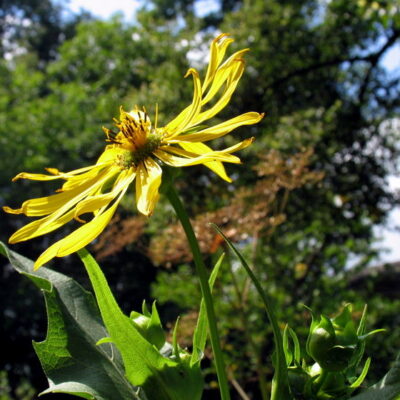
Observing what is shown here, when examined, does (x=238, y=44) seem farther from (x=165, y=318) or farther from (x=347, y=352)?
(x=347, y=352)

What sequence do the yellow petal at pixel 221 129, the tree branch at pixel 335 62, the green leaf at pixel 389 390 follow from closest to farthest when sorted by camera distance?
the green leaf at pixel 389 390 → the yellow petal at pixel 221 129 → the tree branch at pixel 335 62

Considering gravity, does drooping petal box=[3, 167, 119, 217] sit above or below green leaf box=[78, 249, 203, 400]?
above

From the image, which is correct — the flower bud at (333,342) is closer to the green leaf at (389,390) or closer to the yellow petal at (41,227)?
the green leaf at (389,390)

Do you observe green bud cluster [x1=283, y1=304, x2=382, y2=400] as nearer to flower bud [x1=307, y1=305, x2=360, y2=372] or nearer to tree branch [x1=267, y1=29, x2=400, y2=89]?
flower bud [x1=307, y1=305, x2=360, y2=372]

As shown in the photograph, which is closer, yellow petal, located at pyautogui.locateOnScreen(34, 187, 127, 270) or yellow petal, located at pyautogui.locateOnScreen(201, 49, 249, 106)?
yellow petal, located at pyautogui.locateOnScreen(34, 187, 127, 270)

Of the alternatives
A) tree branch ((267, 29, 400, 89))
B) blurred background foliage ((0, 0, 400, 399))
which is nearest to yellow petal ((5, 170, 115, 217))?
blurred background foliage ((0, 0, 400, 399))

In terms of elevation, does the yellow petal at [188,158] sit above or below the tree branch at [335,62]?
below

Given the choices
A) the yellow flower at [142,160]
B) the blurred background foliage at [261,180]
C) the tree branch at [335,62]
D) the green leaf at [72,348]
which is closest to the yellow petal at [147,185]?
the yellow flower at [142,160]
